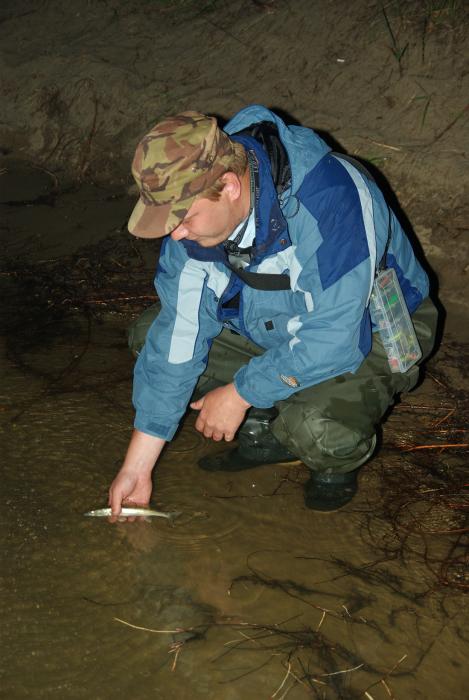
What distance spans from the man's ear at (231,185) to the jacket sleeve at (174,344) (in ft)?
1.17

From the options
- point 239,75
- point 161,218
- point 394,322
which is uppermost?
point 161,218

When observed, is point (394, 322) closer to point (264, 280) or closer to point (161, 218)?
point (264, 280)

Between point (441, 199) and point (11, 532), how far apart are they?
2856 mm

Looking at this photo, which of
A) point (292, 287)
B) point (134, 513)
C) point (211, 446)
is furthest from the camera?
point (211, 446)

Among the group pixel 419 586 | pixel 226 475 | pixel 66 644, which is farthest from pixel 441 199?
pixel 66 644

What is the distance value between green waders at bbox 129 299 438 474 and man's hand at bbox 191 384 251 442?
0.21m

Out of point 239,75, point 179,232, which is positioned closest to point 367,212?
point 179,232

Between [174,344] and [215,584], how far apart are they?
747mm

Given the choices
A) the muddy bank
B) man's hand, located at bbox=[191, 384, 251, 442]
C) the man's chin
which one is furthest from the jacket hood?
the muddy bank

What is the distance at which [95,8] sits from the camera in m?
6.56

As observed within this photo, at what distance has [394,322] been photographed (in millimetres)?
2361

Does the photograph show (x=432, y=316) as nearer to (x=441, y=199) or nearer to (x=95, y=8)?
(x=441, y=199)

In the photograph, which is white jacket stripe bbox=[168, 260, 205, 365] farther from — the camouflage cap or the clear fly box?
the clear fly box

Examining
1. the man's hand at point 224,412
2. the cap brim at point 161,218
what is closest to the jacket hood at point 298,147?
the cap brim at point 161,218
